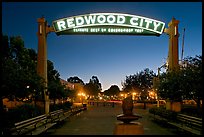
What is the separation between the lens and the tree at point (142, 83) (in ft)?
299

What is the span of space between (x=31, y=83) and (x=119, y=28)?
23.2 ft

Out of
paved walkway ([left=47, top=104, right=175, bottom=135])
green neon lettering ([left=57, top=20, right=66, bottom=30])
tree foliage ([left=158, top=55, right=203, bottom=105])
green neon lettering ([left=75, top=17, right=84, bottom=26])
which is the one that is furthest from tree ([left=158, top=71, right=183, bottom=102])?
green neon lettering ([left=57, top=20, right=66, bottom=30])

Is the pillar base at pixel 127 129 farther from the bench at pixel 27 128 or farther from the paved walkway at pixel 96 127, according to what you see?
the paved walkway at pixel 96 127

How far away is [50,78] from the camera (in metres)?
51.5

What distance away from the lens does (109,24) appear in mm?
20844

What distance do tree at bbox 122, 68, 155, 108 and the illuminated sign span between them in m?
68.3

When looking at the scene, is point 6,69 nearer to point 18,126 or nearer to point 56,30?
point 18,126

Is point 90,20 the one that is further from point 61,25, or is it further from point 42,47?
point 42,47

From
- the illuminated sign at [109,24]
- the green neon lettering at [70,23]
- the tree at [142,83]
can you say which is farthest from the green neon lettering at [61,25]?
the tree at [142,83]

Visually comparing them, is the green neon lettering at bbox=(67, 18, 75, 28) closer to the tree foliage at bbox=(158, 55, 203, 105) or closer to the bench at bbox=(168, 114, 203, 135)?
the tree foliage at bbox=(158, 55, 203, 105)

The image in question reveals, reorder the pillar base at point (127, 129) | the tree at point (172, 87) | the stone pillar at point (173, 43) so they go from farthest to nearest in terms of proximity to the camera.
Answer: the stone pillar at point (173, 43) < the tree at point (172, 87) < the pillar base at point (127, 129)

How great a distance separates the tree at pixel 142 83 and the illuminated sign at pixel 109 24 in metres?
68.3

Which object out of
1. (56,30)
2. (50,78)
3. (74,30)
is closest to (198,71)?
(74,30)

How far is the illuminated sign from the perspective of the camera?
20.9 meters
